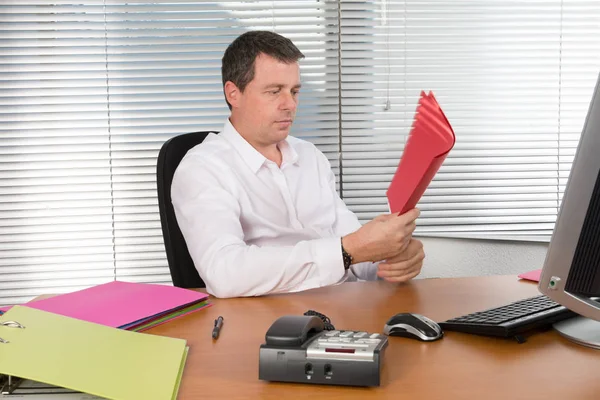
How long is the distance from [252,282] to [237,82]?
82 centimetres

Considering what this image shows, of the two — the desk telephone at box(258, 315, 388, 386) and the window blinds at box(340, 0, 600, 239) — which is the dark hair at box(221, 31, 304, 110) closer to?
the window blinds at box(340, 0, 600, 239)

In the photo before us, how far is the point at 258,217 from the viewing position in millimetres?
2076

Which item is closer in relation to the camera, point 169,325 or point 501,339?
point 501,339

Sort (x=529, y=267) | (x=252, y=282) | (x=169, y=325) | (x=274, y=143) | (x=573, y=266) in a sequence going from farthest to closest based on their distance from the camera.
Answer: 1. (x=529, y=267)
2. (x=274, y=143)
3. (x=252, y=282)
4. (x=169, y=325)
5. (x=573, y=266)

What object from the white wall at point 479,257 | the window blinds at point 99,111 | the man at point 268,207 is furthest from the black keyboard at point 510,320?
the window blinds at point 99,111

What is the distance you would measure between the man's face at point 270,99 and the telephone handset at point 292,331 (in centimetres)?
112

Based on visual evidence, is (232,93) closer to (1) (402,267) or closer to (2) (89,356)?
(1) (402,267)

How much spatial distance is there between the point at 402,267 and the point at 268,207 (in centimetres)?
58

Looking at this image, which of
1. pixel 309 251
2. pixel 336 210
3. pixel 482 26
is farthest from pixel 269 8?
pixel 309 251

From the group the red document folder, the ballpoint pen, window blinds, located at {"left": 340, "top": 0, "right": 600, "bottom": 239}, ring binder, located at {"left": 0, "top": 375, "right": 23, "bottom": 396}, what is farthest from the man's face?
ring binder, located at {"left": 0, "top": 375, "right": 23, "bottom": 396}

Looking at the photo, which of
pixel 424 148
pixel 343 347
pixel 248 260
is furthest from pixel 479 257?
pixel 343 347

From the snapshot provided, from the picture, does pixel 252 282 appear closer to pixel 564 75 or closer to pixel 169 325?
pixel 169 325

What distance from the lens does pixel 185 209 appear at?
6.13ft

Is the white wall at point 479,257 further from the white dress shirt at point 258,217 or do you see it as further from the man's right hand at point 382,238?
the man's right hand at point 382,238
